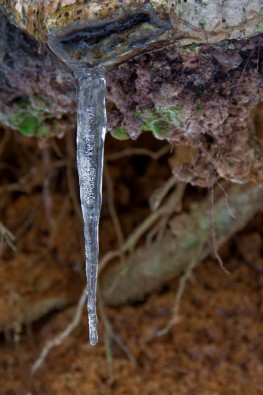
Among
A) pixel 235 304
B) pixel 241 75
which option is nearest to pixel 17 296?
pixel 235 304

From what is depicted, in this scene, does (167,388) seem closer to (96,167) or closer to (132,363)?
(132,363)

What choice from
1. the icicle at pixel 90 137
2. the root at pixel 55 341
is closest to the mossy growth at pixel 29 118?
the icicle at pixel 90 137

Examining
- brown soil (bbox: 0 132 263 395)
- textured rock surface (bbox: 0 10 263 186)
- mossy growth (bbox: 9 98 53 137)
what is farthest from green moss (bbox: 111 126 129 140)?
brown soil (bbox: 0 132 263 395)

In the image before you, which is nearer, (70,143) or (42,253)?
(70,143)

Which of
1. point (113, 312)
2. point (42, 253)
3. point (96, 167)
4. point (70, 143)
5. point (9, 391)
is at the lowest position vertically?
point (9, 391)

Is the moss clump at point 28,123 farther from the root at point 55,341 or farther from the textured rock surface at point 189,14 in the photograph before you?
the root at point 55,341

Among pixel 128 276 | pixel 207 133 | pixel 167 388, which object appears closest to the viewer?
pixel 207 133
